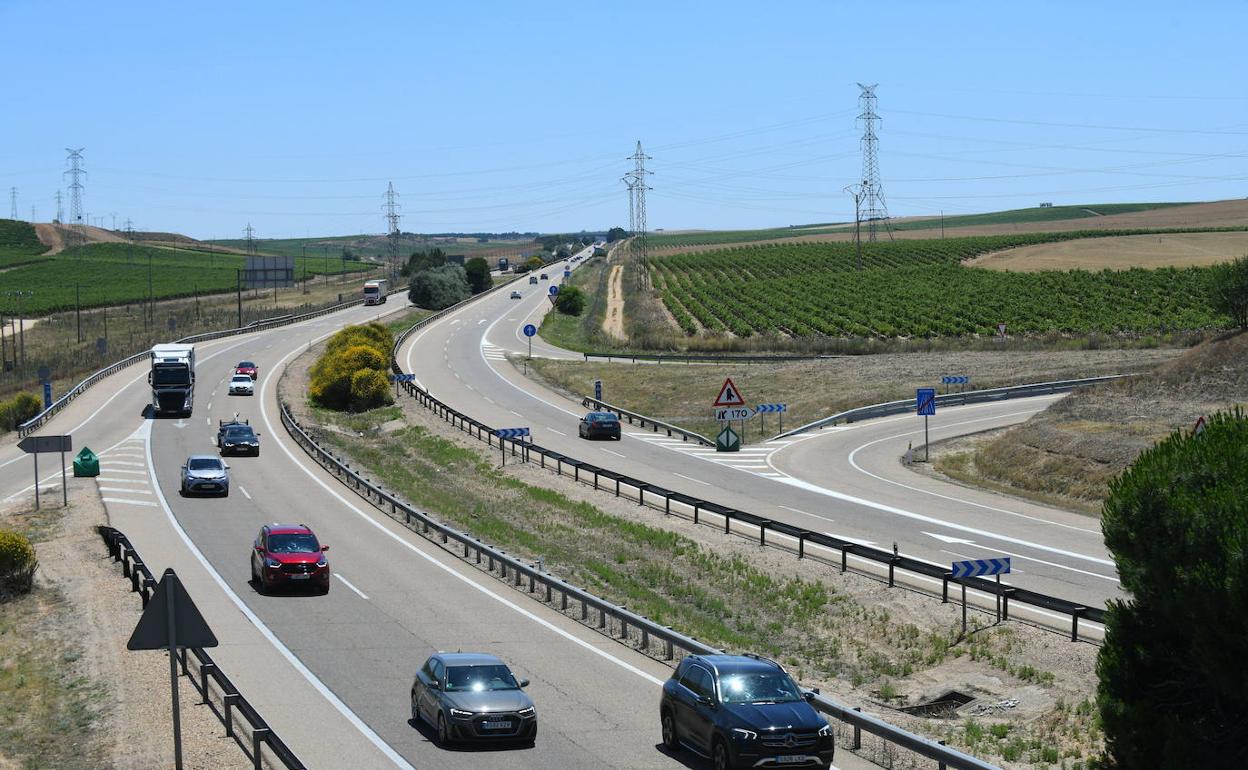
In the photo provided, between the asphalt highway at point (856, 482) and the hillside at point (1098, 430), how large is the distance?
1966 mm

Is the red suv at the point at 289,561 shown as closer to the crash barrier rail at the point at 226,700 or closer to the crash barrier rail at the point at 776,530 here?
the crash barrier rail at the point at 226,700

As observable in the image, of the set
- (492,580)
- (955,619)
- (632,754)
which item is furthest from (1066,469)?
(632,754)

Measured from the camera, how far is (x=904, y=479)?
44938 millimetres

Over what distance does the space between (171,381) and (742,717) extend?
52.5 m

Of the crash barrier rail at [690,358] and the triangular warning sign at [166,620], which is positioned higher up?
the triangular warning sign at [166,620]

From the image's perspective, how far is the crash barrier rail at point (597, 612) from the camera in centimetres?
1589

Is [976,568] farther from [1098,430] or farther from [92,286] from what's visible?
[92,286]

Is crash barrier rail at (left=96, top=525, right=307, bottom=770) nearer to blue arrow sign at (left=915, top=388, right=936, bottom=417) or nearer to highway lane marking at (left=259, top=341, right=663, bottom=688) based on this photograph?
highway lane marking at (left=259, top=341, right=663, bottom=688)

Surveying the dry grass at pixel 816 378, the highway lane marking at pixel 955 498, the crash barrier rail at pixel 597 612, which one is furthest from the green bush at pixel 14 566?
the dry grass at pixel 816 378

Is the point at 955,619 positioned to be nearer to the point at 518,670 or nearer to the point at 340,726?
the point at 518,670

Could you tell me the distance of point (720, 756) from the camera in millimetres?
15633

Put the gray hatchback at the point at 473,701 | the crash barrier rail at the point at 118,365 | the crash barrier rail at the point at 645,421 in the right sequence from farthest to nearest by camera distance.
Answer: the crash barrier rail at the point at 118,365 → the crash barrier rail at the point at 645,421 → the gray hatchback at the point at 473,701

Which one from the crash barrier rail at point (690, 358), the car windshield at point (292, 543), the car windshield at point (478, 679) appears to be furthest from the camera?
the crash barrier rail at point (690, 358)

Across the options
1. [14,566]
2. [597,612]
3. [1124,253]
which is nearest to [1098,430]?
[597,612]
